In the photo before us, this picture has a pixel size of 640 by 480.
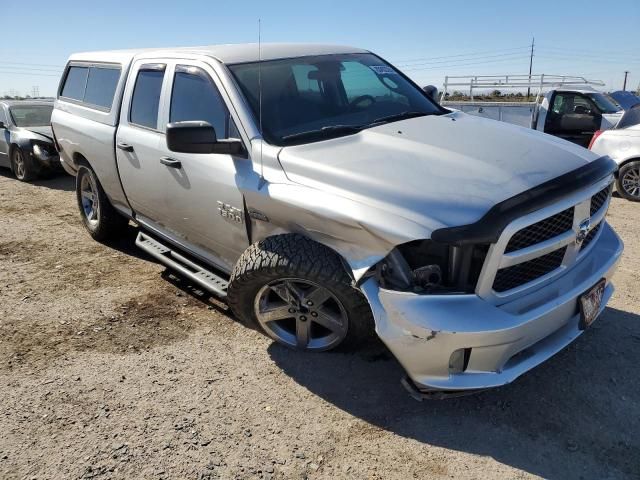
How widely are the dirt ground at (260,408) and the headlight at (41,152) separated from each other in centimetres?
586

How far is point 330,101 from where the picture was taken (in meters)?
3.75

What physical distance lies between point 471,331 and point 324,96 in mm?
2073

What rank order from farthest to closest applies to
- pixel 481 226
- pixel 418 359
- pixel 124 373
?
pixel 124 373
pixel 418 359
pixel 481 226

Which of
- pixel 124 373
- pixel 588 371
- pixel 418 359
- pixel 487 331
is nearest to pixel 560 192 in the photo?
pixel 487 331

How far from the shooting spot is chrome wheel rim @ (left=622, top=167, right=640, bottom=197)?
24.4ft

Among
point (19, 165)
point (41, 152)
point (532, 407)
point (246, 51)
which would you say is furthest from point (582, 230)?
point (19, 165)

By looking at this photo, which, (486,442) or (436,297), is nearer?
(436,297)

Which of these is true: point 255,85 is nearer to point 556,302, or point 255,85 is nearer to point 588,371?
point 556,302

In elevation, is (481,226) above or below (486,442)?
above

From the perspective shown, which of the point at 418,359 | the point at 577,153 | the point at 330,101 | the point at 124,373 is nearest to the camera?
the point at 418,359

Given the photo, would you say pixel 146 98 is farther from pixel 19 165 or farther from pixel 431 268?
pixel 19 165

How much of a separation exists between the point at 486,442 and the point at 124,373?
2.25 meters

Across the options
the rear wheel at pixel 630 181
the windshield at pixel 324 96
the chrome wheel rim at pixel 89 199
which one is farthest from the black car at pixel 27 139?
the rear wheel at pixel 630 181

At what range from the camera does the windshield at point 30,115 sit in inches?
399
